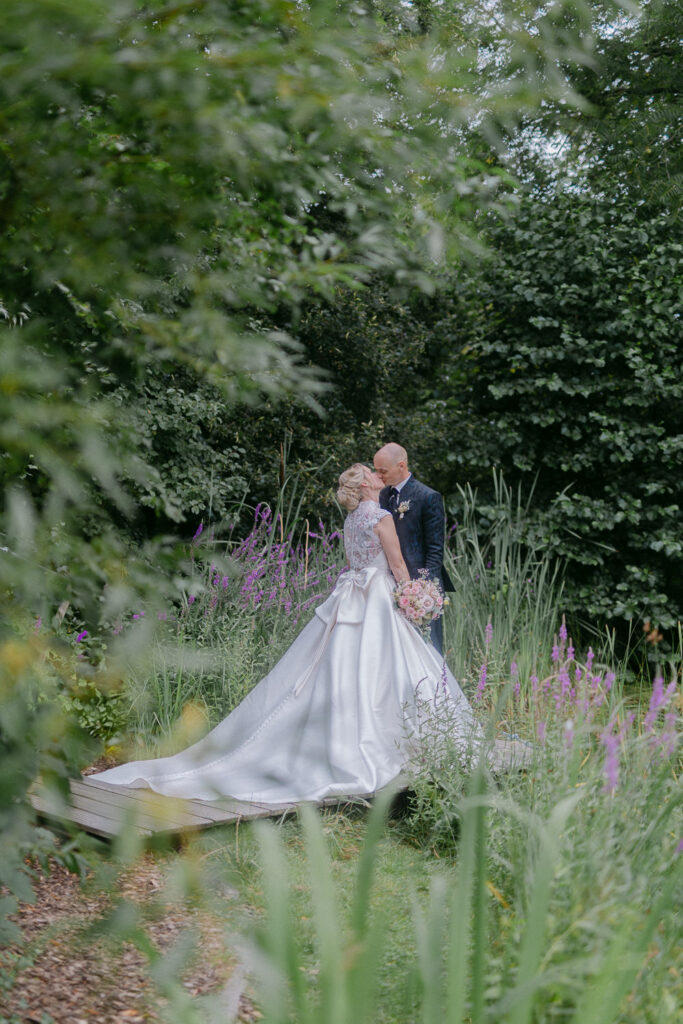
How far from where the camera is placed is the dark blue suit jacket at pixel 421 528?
553cm

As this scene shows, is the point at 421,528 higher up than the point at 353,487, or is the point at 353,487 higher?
the point at 353,487

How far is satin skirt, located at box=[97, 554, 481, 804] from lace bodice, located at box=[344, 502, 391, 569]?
6 cm

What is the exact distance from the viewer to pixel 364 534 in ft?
17.6

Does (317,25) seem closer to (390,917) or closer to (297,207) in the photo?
(297,207)

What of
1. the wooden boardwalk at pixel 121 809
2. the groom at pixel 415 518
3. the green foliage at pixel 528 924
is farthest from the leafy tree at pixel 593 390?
the green foliage at pixel 528 924

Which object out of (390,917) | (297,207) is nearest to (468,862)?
(297,207)

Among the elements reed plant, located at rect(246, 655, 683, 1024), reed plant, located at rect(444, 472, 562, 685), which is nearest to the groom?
reed plant, located at rect(444, 472, 562, 685)

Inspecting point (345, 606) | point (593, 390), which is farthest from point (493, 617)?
point (593, 390)

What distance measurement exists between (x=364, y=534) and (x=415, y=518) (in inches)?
15.3

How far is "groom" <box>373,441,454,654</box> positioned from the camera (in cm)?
554

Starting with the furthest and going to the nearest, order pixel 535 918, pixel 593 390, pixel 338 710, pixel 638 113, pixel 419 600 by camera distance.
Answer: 1. pixel 593 390
2. pixel 638 113
3. pixel 419 600
4. pixel 338 710
5. pixel 535 918

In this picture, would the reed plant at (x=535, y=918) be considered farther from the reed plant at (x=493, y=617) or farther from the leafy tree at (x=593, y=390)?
the leafy tree at (x=593, y=390)

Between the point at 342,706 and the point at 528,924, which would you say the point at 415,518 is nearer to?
the point at 342,706

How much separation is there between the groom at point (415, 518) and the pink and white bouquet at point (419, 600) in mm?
267
